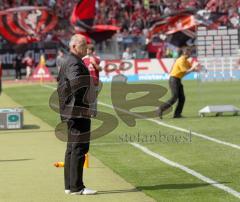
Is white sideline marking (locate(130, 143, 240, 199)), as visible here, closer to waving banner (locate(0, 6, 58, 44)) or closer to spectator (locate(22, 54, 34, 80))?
spectator (locate(22, 54, 34, 80))

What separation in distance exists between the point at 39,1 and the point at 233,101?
33.3 metres

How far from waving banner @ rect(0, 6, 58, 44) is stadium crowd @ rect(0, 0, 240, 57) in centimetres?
85

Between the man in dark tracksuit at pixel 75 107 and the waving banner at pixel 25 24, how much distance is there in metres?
41.4

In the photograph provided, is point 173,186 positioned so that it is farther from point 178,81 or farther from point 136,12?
point 136,12

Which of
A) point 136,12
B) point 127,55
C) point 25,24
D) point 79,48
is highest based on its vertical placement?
point 136,12

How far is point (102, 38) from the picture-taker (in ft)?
Answer: 165

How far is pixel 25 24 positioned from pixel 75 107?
42769 mm

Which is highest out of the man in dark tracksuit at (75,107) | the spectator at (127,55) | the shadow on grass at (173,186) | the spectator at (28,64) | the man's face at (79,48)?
the man's face at (79,48)

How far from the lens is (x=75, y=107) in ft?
33.4

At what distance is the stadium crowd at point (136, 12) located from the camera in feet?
167

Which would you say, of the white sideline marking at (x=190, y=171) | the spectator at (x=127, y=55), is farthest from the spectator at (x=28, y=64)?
the white sideline marking at (x=190, y=171)

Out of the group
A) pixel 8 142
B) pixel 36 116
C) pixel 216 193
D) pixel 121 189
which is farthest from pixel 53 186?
pixel 36 116

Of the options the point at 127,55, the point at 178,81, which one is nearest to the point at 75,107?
the point at 178,81

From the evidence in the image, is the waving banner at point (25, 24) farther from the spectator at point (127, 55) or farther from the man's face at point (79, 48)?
the man's face at point (79, 48)
